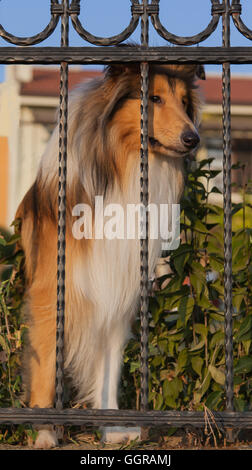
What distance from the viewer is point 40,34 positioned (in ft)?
9.16

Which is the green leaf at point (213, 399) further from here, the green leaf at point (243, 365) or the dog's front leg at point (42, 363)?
the dog's front leg at point (42, 363)

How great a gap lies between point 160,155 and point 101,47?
1057mm

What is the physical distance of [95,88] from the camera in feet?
12.4

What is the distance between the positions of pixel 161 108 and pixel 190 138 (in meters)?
0.26

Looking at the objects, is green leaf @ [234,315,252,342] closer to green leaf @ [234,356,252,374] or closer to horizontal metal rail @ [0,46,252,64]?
green leaf @ [234,356,252,374]

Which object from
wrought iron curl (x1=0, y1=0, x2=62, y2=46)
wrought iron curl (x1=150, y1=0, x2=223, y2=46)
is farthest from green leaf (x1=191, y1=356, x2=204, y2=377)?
wrought iron curl (x1=0, y1=0, x2=62, y2=46)

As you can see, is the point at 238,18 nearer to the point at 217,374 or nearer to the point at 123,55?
the point at 123,55

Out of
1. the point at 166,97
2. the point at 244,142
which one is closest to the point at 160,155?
the point at 166,97

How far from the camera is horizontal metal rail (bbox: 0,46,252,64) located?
9.34 feet

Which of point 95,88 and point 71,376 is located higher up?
point 95,88

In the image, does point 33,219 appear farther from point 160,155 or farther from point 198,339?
point 198,339

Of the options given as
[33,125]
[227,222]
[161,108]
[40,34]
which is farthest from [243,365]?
[33,125]
